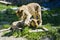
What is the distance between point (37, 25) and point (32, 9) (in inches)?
26.4

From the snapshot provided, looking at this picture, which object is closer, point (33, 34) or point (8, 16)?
point (33, 34)

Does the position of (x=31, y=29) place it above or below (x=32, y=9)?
below

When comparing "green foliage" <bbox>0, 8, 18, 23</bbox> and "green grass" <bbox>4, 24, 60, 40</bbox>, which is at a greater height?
"green foliage" <bbox>0, 8, 18, 23</bbox>

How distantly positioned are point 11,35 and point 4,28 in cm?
104

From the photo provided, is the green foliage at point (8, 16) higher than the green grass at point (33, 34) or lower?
higher

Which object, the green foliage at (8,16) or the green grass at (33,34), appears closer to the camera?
the green grass at (33,34)

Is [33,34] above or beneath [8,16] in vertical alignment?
beneath

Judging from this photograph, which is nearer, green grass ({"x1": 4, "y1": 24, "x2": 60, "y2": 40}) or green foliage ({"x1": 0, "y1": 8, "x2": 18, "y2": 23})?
green grass ({"x1": 4, "y1": 24, "x2": 60, "y2": 40})

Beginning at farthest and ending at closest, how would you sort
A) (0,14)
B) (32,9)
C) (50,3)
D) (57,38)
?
1. (50,3)
2. (0,14)
3. (32,9)
4. (57,38)

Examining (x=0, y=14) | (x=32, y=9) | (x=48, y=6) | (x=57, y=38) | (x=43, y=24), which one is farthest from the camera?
(x=48, y=6)

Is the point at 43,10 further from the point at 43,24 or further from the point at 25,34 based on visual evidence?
the point at 25,34

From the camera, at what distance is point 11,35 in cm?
901

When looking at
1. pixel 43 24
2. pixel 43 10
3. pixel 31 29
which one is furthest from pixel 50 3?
pixel 31 29

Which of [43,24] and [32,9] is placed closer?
[32,9]
